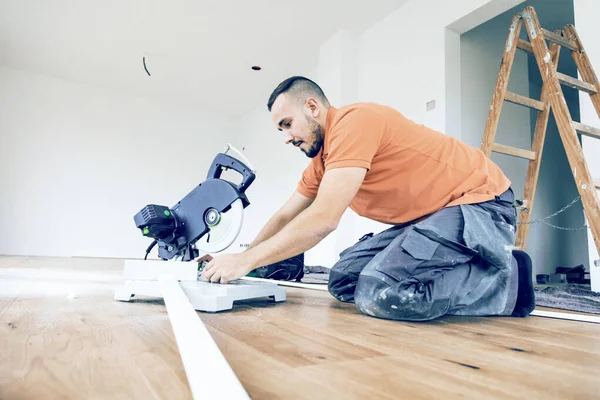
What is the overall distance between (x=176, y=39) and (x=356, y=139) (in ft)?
13.3

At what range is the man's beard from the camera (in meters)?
1.48

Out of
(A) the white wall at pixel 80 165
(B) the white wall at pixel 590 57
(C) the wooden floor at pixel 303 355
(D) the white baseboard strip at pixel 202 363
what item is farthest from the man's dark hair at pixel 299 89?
(A) the white wall at pixel 80 165

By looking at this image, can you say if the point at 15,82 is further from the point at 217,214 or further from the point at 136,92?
the point at 217,214

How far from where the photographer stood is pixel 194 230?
1553 mm

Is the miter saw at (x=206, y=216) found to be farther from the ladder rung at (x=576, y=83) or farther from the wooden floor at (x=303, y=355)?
the ladder rung at (x=576, y=83)

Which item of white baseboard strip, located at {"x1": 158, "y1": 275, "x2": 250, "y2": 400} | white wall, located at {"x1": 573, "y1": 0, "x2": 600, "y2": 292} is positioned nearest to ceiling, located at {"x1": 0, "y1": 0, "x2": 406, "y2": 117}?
white wall, located at {"x1": 573, "y1": 0, "x2": 600, "y2": 292}

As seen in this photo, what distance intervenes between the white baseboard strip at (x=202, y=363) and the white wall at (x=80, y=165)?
5.79 metres

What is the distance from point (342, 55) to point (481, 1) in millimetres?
1508

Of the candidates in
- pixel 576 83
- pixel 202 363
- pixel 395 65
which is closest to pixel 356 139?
pixel 202 363

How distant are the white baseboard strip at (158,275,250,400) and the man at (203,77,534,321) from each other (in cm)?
44

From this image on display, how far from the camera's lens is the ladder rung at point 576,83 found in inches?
90.2

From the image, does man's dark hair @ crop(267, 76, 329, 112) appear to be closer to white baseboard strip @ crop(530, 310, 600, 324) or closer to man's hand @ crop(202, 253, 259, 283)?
man's hand @ crop(202, 253, 259, 283)

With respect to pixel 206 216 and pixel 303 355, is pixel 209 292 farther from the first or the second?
pixel 303 355

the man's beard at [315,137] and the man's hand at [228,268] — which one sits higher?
the man's beard at [315,137]
